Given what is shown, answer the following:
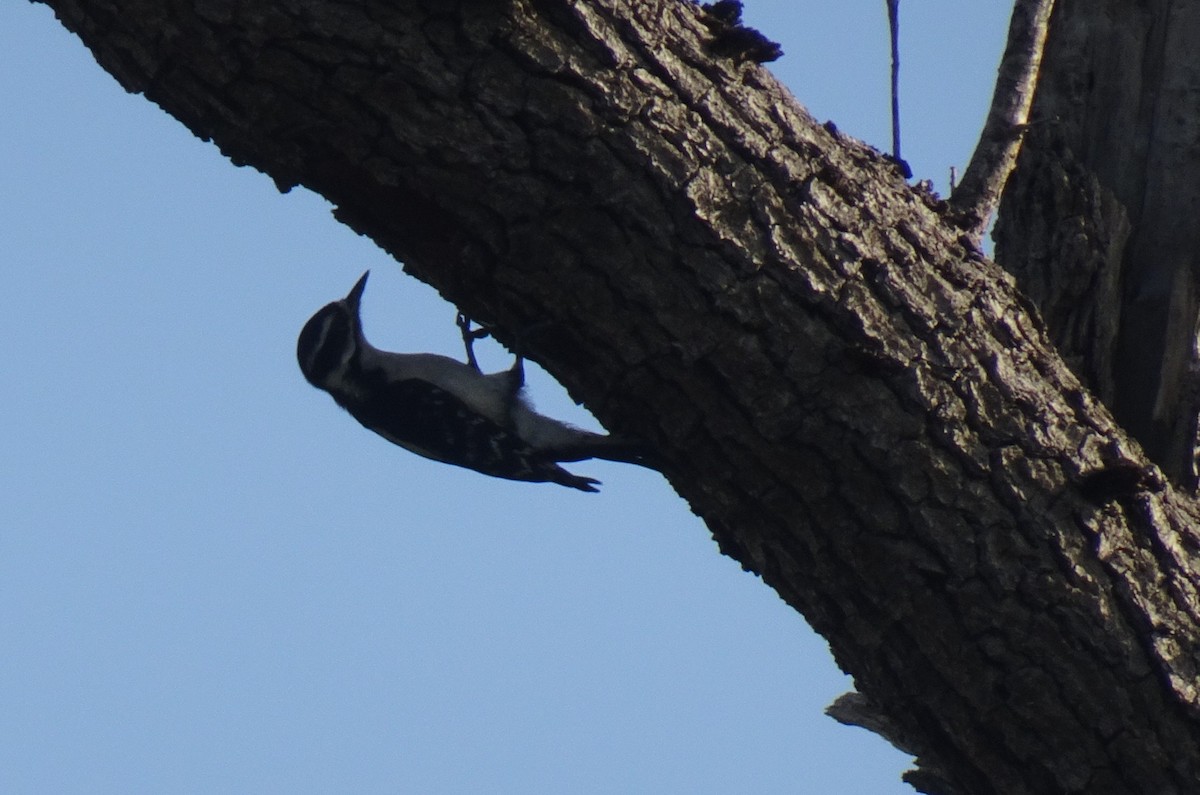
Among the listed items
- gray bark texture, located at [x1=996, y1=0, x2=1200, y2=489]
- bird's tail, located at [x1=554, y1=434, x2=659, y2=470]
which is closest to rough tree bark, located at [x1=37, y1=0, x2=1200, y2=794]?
bird's tail, located at [x1=554, y1=434, x2=659, y2=470]

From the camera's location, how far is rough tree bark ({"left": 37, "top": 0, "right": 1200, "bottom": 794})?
9.86ft

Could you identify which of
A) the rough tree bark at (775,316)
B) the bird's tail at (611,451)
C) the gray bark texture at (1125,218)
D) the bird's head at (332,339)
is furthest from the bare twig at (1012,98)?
the bird's head at (332,339)

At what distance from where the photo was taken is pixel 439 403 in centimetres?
609

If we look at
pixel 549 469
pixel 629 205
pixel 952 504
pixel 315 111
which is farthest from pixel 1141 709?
pixel 549 469

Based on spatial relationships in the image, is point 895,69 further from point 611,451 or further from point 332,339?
point 332,339

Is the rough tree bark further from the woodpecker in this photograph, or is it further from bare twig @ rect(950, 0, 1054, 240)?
the woodpecker

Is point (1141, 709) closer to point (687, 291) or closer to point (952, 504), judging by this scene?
point (952, 504)

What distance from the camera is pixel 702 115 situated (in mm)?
3104

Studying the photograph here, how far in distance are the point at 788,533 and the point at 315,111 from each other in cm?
151

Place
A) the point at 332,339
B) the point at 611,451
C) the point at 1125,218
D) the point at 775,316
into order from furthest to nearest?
the point at 332,339, the point at 611,451, the point at 1125,218, the point at 775,316

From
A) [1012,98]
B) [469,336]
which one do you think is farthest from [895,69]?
[469,336]

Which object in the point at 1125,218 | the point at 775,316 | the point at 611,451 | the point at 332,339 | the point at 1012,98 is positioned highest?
the point at 332,339

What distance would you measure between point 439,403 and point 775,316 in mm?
3235

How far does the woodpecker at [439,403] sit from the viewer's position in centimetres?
593
